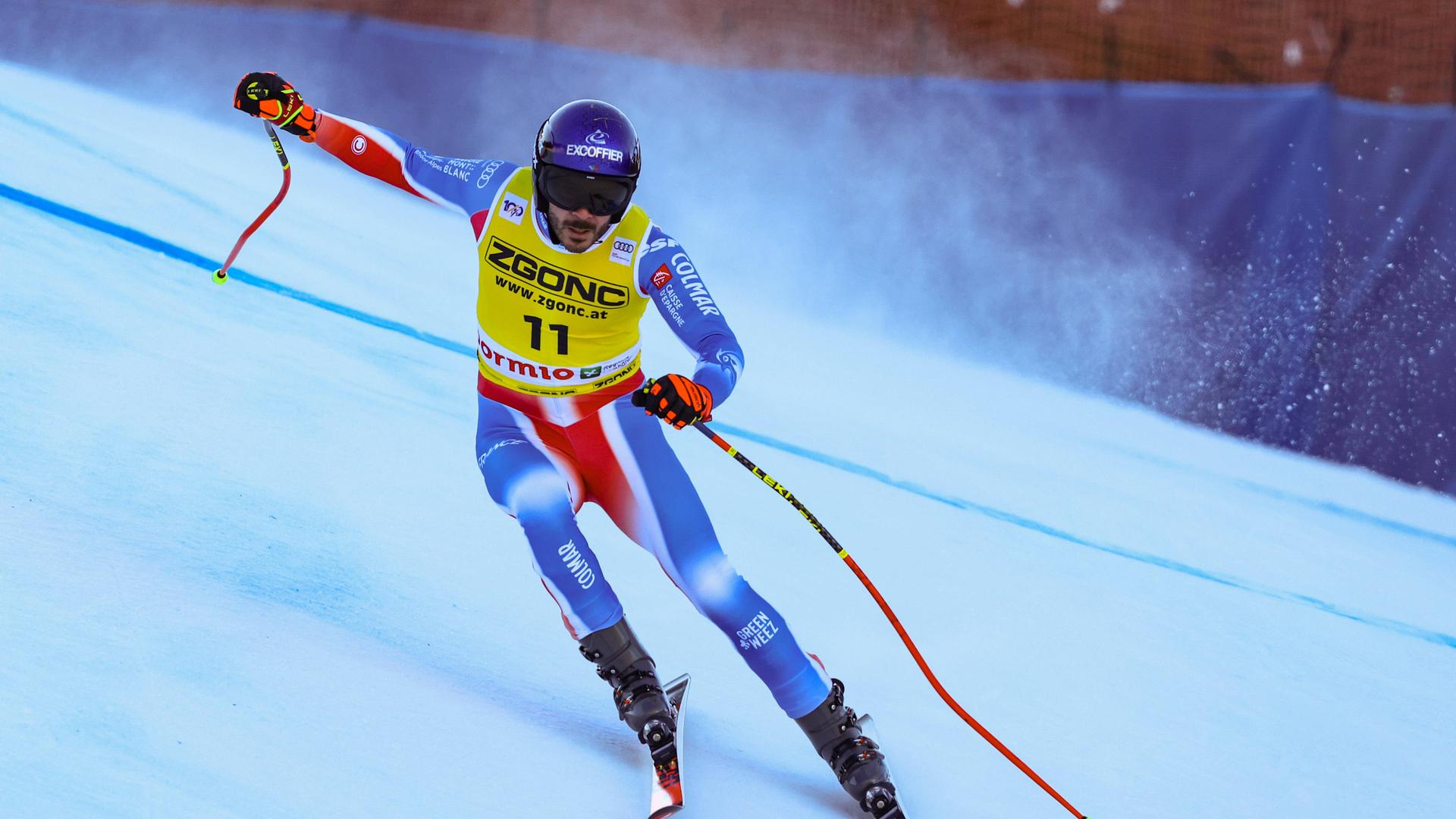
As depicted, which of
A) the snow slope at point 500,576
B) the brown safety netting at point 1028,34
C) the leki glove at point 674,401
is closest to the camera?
the leki glove at point 674,401

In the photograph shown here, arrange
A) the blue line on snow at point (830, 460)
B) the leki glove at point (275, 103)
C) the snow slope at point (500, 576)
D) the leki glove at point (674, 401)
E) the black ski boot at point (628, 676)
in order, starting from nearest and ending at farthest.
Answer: the leki glove at point (674, 401) < the snow slope at point (500, 576) < the black ski boot at point (628, 676) < the leki glove at point (275, 103) < the blue line on snow at point (830, 460)

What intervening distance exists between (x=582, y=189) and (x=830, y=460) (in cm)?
260

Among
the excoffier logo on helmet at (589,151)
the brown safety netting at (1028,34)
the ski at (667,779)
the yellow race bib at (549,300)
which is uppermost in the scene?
the brown safety netting at (1028,34)

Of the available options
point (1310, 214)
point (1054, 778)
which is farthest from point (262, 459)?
point (1310, 214)

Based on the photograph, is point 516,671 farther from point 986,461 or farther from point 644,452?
point 986,461

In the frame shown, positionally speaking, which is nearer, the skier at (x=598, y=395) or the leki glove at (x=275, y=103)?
the skier at (x=598, y=395)

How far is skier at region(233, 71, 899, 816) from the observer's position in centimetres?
260

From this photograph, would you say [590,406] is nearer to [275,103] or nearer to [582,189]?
[582,189]

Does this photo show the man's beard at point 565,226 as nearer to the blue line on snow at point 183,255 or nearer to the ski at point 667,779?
the ski at point 667,779

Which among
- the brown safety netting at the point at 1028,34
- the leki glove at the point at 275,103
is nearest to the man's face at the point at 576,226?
the leki glove at the point at 275,103

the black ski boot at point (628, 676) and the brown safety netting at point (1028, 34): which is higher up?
the brown safety netting at point (1028, 34)

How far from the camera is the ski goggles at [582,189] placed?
8.47 ft

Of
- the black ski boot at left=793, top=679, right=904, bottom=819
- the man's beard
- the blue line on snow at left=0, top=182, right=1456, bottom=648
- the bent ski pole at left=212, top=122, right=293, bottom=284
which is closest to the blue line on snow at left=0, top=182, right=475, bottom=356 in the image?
the blue line on snow at left=0, top=182, right=1456, bottom=648

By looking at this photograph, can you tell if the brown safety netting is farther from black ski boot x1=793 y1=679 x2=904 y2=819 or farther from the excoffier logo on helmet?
black ski boot x1=793 y1=679 x2=904 y2=819
